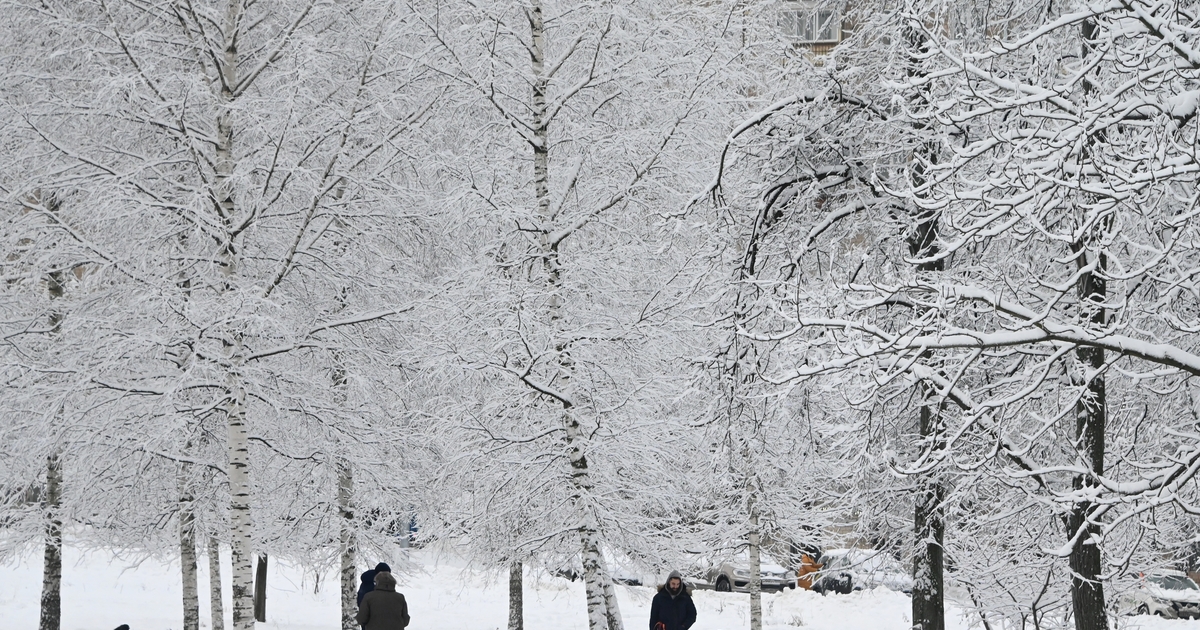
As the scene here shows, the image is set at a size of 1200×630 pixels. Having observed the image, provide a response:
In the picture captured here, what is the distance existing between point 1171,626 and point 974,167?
1792 centimetres

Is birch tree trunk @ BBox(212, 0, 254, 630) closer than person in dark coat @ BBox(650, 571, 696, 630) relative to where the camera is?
Yes

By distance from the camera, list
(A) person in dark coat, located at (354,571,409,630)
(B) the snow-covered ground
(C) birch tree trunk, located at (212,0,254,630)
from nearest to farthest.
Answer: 1. (A) person in dark coat, located at (354,571,409,630)
2. (C) birch tree trunk, located at (212,0,254,630)
3. (B) the snow-covered ground

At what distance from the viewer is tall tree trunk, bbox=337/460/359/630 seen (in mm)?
15430

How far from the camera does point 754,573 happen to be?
59.1ft

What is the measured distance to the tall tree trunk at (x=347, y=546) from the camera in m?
15.4

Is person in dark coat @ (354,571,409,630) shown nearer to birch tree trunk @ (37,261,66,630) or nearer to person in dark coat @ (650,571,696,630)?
person in dark coat @ (650,571,696,630)

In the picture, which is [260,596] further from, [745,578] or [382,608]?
[382,608]

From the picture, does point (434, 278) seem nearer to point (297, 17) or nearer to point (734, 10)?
point (297, 17)

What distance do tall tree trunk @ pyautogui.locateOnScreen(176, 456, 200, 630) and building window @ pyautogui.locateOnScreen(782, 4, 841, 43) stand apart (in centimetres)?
807

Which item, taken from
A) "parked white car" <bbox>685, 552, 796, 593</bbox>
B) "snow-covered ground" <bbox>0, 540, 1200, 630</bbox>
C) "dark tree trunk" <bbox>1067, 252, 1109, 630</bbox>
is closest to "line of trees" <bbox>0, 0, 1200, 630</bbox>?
"dark tree trunk" <bbox>1067, 252, 1109, 630</bbox>

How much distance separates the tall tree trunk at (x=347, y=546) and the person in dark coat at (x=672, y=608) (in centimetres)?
523

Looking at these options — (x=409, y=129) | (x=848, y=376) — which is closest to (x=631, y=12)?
(x=409, y=129)

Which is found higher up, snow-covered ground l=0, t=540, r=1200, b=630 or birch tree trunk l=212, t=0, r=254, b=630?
birch tree trunk l=212, t=0, r=254, b=630

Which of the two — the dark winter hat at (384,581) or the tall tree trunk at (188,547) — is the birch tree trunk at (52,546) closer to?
the tall tree trunk at (188,547)
